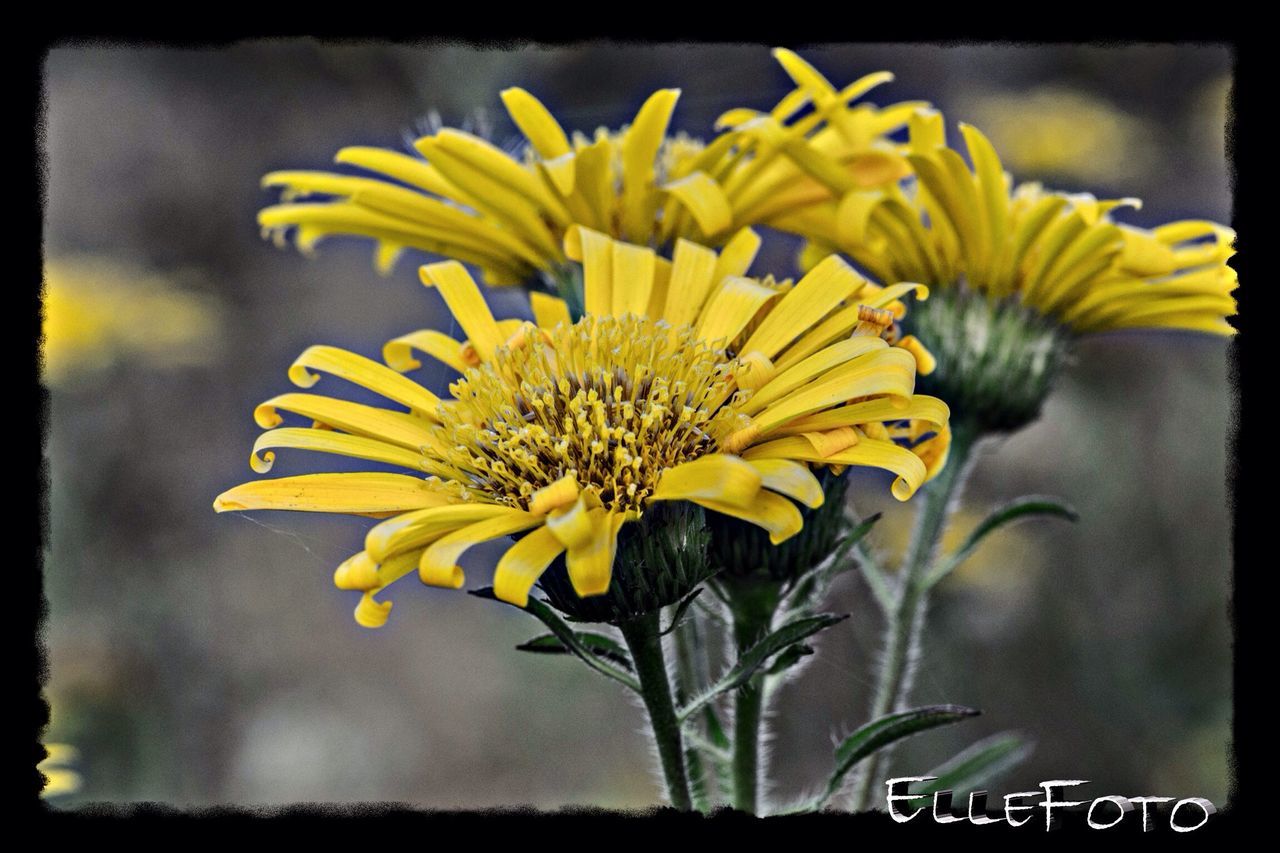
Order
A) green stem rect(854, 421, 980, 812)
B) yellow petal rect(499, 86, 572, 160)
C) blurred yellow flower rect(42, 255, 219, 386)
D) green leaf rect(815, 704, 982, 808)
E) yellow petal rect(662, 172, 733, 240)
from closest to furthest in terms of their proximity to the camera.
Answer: green leaf rect(815, 704, 982, 808)
yellow petal rect(662, 172, 733, 240)
yellow petal rect(499, 86, 572, 160)
green stem rect(854, 421, 980, 812)
blurred yellow flower rect(42, 255, 219, 386)

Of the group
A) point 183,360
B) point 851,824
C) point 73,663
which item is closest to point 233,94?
point 183,360

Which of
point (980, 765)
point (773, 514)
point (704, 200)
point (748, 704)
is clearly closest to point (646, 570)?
point (773, 514)

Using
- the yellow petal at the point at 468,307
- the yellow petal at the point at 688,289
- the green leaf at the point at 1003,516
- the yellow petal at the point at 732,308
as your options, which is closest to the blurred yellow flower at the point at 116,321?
the yellow petal at the point at 468,307

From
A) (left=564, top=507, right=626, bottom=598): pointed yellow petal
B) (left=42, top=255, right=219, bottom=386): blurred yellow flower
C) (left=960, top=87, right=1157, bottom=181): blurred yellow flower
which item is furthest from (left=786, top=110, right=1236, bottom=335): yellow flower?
(left=42, top=255, right=219, bottom=386): blurred yellow flower

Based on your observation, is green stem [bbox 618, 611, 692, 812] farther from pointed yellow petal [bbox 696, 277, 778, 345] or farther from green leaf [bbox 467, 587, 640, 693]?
pointed yellow petal [bbox 696, 277, 778, 345]

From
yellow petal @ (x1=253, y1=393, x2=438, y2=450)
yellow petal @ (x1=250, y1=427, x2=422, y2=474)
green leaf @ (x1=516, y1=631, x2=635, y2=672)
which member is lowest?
green leaf @ (x1=516, y1=631, x2=635, y2=672)
